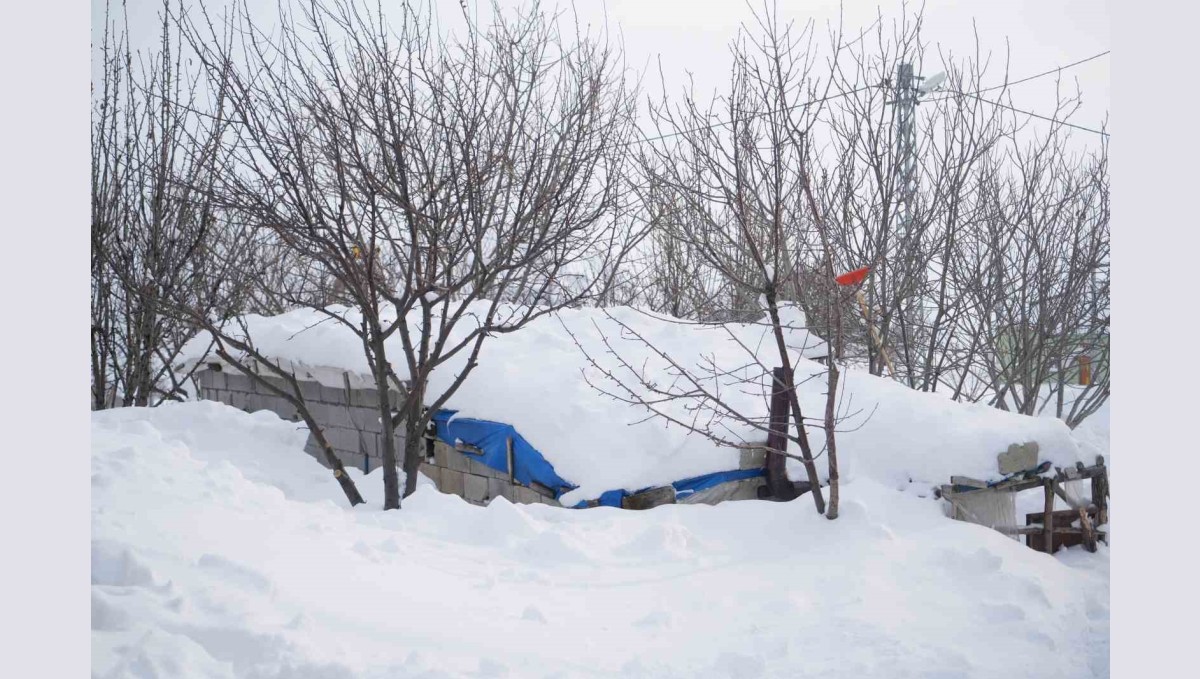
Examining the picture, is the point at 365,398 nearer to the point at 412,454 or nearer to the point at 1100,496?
the point at 412,454

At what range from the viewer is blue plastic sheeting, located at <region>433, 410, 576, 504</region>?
607cm

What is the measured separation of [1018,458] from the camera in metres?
5.12

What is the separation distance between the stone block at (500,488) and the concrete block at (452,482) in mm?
348

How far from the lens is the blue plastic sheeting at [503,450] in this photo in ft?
19.9

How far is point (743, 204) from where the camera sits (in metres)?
4.76

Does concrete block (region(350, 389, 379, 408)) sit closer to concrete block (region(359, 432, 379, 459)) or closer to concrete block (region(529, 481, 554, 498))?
concrete block (region(359, 432, 379, 459))

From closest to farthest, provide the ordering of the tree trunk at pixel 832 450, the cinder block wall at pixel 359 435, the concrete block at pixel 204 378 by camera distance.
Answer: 1. the tree trunk at pixel 832 450
2. the cinder block wall at pixel 359 435
3. the concrete block at pixel 204 378

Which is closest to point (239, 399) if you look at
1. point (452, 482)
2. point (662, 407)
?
point (452, 482)

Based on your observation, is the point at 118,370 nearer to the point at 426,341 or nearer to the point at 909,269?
the point at 426,341

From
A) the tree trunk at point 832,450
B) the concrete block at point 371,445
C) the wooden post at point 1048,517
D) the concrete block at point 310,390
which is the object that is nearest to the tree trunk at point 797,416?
the tree trunk at point 832,450

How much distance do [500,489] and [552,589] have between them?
270 cm

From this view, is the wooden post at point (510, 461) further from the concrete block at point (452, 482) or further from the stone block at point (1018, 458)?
the stone block at point (1018, 458)

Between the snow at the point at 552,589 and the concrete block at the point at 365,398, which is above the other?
the concrete block at the point at 365,398

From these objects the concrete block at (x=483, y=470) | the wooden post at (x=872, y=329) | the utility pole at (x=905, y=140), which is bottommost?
the concrete block at (x=483, y=470)
